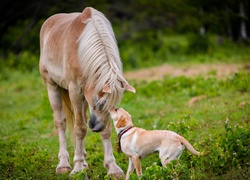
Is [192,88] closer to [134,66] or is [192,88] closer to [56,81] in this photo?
[56,81]

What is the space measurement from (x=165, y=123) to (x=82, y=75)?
7.67 feet

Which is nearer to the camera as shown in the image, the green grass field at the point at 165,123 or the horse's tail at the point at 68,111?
the green grass field at the point at 165,123

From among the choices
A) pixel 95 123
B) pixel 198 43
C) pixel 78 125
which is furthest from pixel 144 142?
pixel 198 43

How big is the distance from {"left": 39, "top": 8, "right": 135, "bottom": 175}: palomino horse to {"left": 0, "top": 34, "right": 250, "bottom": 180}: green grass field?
41 cm

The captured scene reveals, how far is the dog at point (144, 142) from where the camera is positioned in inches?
184

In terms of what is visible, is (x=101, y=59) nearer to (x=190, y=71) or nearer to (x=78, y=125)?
(x=78, y=125)

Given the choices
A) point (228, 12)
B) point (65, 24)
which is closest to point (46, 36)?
point (65, 24)

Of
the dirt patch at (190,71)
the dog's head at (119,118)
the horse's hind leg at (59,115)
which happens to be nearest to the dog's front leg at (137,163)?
the dog's head at (119,118)

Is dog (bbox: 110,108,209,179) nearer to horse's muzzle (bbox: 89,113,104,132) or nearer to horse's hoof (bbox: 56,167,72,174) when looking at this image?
horse's muzzle (bbox: 89,113,104,132)

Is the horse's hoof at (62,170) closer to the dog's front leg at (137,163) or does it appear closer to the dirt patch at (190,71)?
the dog's front leg at (137,163)

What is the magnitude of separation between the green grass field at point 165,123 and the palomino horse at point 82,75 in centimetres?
41

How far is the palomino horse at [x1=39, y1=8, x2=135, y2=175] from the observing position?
16.7 ft

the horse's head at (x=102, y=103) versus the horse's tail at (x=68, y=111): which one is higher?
the horse's head at (x=102, y=103)

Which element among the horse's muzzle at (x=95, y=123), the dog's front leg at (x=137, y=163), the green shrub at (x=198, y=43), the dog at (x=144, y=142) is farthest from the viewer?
the green shrub at (x=198, y=43)
